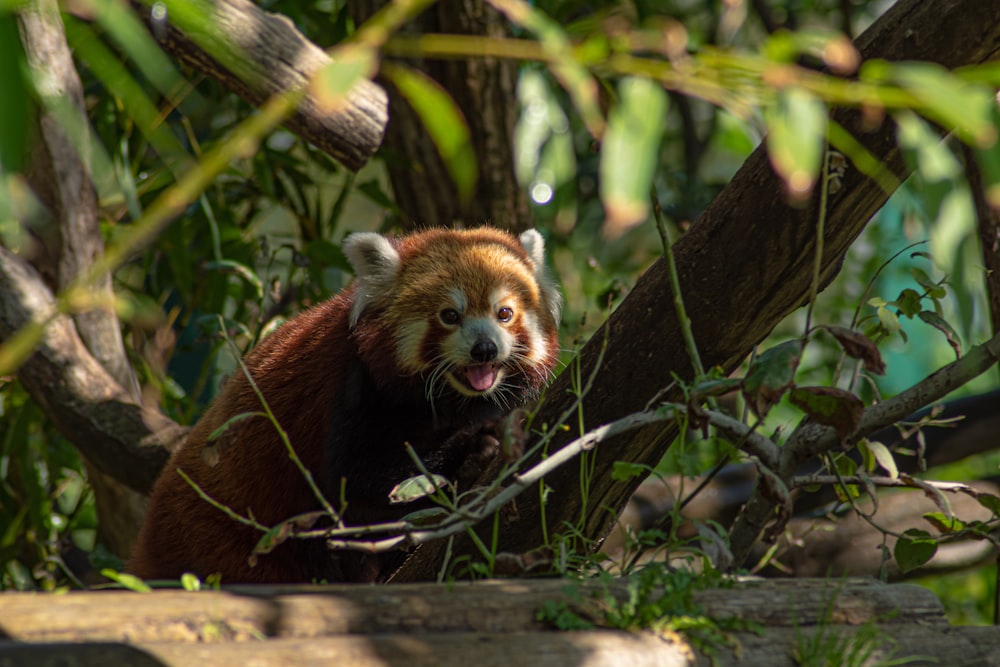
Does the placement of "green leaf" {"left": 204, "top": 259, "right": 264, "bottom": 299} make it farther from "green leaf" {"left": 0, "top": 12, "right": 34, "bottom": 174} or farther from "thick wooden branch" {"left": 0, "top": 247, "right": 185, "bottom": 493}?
"green leaf" {"left": 0, "top": 12, "right": 34, "bottom": 174}

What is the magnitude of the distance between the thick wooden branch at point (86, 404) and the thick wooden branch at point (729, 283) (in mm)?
1247

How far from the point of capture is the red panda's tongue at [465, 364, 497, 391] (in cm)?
245

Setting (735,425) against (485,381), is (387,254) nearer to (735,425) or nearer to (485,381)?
(485,381)

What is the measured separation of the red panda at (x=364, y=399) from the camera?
2.33 m

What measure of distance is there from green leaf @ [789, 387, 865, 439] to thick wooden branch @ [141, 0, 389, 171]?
1293 millimetres

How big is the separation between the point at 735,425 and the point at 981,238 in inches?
35.6

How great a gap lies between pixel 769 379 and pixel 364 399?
47.3 inches

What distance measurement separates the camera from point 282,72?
7.83ft

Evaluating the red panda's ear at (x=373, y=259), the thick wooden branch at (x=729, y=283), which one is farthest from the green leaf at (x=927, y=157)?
the red panda's ear at (x=373, y=259)

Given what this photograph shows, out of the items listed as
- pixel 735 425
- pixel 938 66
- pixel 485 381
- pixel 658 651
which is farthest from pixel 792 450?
pixel 485 381

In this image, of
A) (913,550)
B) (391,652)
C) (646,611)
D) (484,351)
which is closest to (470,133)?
(484,351)

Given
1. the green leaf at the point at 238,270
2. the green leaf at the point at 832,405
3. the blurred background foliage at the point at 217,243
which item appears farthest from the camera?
the blurred background foliage at the point at 217,243

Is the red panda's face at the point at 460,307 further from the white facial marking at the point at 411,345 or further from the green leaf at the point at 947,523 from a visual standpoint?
the green leaf at the point at 947,523

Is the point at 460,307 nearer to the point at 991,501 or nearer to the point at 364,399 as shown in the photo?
the point at 364,399
